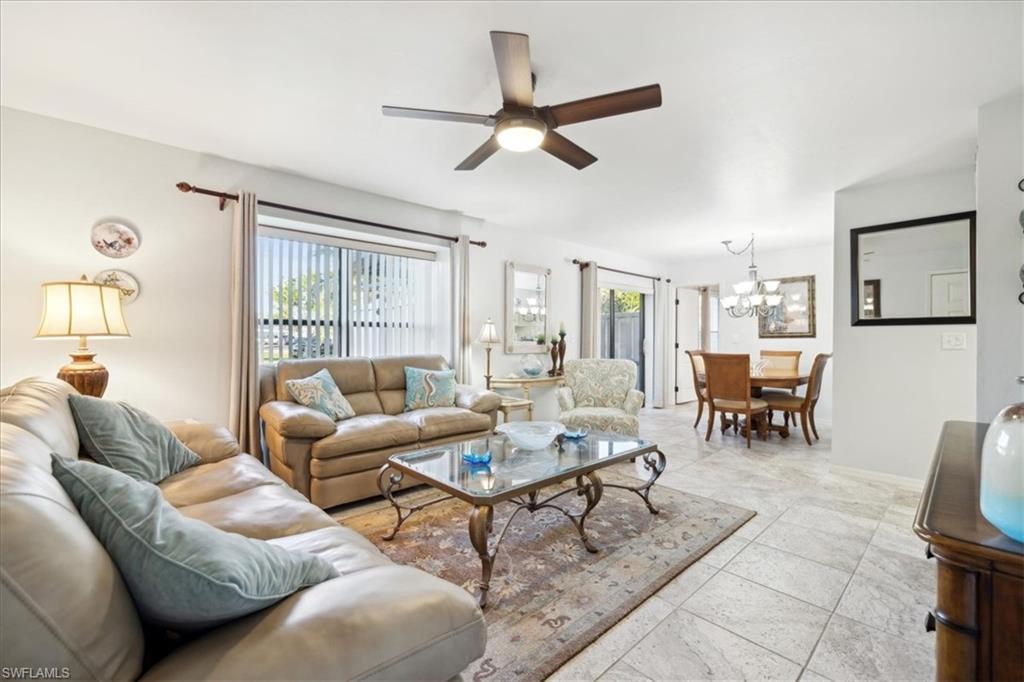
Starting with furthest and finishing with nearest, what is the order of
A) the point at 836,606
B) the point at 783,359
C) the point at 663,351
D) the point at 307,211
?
the point at 663,351, the point at 783,359, the point at 307,211, the point at 836,606

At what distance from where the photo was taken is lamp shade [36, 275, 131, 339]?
2311 mm

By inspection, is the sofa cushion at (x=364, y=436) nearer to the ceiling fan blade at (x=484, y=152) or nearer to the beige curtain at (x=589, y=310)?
the ceiling fan blade at (x=484, y=152)

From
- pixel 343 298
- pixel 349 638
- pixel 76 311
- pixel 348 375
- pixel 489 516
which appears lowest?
pixel 489 516

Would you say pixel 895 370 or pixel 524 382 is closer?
pixel 895 370

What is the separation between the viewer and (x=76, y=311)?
2.35m

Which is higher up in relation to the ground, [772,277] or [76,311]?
[772,277]

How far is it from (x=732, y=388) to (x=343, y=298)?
4.09m

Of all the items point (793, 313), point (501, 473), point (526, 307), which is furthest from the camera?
point (793, 313)

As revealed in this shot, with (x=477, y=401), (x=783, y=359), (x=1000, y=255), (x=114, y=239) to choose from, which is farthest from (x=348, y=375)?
(x=783, y=359)

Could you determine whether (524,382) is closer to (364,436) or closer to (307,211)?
(364,436)

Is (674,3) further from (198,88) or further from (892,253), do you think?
(892,253)

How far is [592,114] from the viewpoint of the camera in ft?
6.31

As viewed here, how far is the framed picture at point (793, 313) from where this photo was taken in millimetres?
5879
